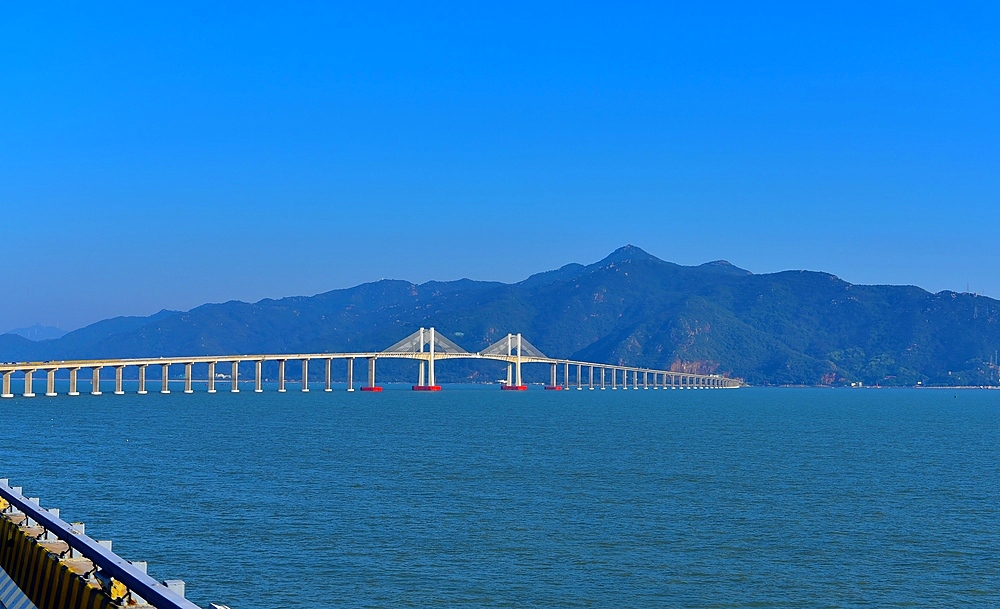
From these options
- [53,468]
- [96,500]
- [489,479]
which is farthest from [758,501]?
[53,468]

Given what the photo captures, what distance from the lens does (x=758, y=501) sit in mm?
48438

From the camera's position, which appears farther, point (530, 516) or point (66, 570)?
point (530, 516)

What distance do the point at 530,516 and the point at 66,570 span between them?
1113 inches

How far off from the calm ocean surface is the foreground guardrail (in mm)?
9533

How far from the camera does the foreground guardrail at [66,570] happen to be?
1309 centimetres

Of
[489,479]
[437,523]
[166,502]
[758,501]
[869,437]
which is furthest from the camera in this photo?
[869,437]

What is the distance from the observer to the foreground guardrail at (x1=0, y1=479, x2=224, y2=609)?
13.1m

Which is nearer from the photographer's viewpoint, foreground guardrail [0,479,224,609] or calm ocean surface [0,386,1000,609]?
foreground guardrail [0,479,224,609]

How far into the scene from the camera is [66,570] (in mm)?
15102

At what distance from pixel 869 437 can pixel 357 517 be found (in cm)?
6683

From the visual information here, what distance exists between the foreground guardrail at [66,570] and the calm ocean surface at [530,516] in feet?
31.3

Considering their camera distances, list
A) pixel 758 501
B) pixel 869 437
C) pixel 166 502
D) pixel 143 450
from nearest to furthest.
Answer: pixel 166 502, pixel 758 501, pixel 143 450, pixel 869 437

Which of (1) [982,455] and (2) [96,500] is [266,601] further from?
(1) [982,455]

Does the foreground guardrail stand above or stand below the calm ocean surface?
above
